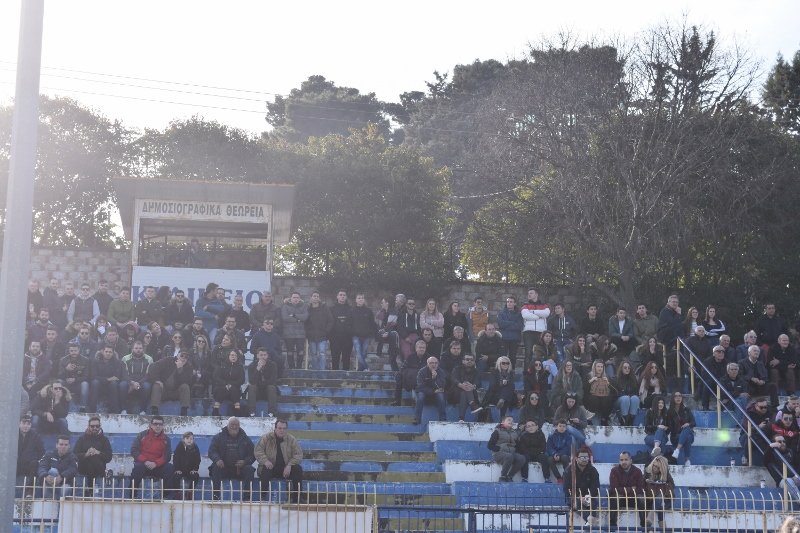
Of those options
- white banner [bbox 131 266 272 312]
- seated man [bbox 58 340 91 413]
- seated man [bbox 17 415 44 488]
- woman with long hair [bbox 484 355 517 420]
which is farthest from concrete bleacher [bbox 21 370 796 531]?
white banner [bbox 131 266 272 312]

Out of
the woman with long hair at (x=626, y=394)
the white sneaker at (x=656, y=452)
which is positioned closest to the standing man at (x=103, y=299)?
the woman with long hair at (x=626, y=394)

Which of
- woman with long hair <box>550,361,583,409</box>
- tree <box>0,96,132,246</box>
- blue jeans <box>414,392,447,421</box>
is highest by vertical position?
tree <box>0,96,132,246</box>

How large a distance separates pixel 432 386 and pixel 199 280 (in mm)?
6491

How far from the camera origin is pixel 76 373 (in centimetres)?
2083

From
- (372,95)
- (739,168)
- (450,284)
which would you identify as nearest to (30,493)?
(450,284)

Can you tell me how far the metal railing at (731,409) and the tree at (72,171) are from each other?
2047 centimetres

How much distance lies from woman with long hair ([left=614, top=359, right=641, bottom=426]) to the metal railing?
4.72 feet

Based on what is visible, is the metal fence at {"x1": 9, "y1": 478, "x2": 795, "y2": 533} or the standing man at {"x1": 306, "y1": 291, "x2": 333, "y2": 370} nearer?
the metal fence at {"x1": 9, "y1": 478, "x2": 795, "y2": 533}

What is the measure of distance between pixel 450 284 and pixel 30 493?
49.6 ft

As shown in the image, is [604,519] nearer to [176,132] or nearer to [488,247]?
[488,247]

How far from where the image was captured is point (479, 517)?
17734mm

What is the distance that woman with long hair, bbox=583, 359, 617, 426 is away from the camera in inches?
860

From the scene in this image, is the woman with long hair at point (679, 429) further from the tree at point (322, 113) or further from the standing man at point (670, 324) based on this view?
the tree at point (322, 113)

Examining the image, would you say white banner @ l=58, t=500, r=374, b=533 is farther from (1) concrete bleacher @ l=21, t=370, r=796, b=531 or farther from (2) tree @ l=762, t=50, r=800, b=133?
(2) tree @ l=762, t=50, r=800, b=133
